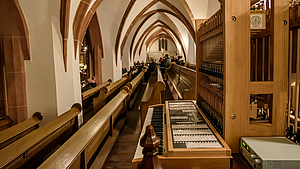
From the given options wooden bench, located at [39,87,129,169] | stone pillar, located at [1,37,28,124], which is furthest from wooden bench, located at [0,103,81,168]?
stone pillar, located at [1,37,28,124]

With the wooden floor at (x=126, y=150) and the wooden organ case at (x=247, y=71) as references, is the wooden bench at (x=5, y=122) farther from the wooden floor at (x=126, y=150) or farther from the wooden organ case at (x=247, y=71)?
the wooden organ case at (x=247, y=71)

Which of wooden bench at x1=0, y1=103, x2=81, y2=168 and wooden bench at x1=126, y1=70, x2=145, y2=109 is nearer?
wooden bench at x1=0, y1=103, x2=81, y2=168

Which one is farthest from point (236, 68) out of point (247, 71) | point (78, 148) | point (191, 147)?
point (78, 148)

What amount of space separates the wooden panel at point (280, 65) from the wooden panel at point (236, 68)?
0.61 feet

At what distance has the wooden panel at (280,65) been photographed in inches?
63.0

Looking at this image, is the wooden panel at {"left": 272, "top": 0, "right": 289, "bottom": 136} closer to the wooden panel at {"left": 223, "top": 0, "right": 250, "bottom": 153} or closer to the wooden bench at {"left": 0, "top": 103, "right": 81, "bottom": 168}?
the wooden panel at {"left": 223, "top": 0, "right": 250, "bottom": 153}

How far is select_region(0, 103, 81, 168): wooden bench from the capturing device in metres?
2.07

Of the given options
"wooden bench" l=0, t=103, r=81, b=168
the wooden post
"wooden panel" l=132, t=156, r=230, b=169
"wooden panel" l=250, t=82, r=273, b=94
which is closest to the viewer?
the wooden post

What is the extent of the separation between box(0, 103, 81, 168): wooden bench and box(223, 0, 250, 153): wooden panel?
175 centimetres

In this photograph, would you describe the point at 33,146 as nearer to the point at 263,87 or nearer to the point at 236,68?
the point at 236,68

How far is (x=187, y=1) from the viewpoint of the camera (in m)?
9.69

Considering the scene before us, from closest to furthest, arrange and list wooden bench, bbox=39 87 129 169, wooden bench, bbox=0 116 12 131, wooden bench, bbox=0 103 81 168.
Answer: wooden bench, bbox=39 87 129 169 < wooden bench, bbox=0 103 81 168 < wooden bench, bbox=0 116 12 131

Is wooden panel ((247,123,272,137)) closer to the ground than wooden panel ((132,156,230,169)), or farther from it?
farther from it

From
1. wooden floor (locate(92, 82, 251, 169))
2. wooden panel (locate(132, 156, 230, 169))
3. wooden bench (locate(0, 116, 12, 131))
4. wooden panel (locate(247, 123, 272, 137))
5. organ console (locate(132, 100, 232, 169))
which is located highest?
wooden panel (locate(247, 123, 272, 137))
